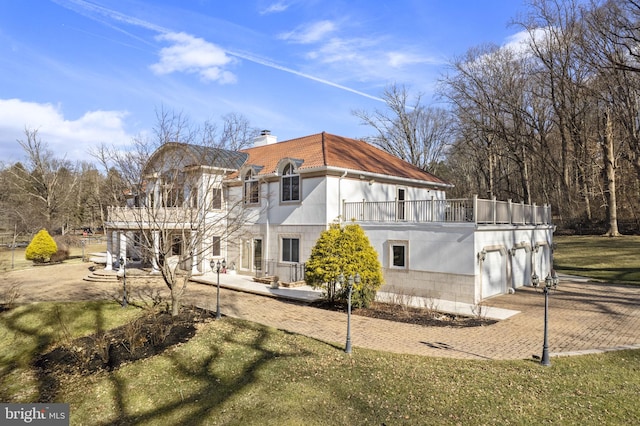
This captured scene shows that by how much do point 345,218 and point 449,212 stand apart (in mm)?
5060

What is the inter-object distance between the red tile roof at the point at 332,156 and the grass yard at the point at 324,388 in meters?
10.8

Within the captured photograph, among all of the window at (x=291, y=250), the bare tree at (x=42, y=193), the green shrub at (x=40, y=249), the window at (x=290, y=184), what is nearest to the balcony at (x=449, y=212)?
the window at (x=290, y=184)

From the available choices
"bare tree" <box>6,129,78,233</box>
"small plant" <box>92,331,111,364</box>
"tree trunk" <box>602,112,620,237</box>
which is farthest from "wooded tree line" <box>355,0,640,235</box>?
"bare tree" <box>6,129,78,233</box>

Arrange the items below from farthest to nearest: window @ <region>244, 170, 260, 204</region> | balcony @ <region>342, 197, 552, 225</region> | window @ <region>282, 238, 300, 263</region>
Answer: window @ <region>244, 170, 260, 204</region>, window @ <region>282, 238, 300, 263</region>, balcony @ <region>342, 197, 552, 225</region>

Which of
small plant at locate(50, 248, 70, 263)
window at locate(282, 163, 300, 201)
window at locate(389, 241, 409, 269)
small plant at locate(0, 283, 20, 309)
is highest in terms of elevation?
window at locate(282, 163, 300, 201)

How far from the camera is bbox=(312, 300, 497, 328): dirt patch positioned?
11758mm

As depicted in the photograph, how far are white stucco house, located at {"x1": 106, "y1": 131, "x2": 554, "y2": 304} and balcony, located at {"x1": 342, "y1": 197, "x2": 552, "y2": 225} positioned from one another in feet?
0.15

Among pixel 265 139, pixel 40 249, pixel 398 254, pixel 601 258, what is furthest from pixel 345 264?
pixel 40 249

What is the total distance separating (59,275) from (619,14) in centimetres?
3638

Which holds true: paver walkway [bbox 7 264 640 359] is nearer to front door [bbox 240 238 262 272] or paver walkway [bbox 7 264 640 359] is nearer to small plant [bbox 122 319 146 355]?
small plant [bbox 122 319 146 355]

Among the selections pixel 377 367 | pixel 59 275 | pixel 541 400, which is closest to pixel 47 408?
pixel 377 367

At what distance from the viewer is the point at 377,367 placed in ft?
26.2

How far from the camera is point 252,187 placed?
20.8 m

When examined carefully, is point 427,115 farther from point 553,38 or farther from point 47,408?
point 47,408
